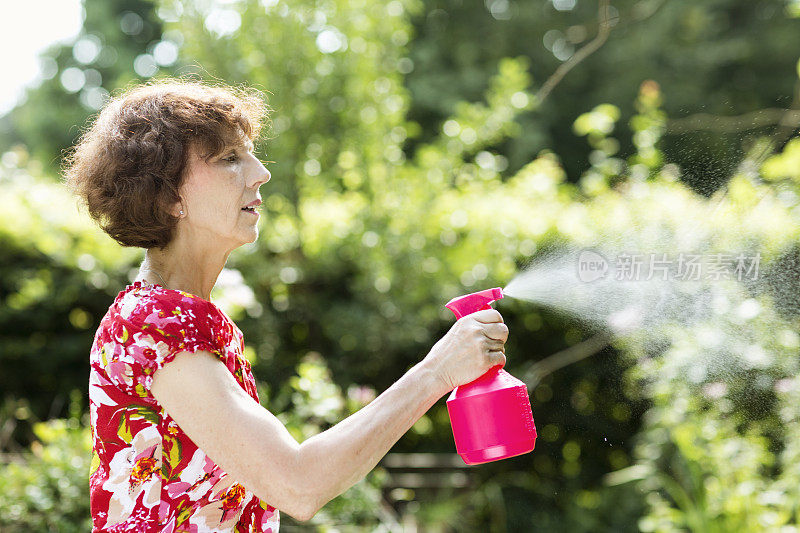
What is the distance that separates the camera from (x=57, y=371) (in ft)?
15.9

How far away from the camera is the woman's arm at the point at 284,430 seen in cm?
129

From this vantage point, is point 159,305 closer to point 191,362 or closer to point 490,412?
point 191,362

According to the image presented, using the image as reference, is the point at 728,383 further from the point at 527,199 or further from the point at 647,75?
the point at 647,75

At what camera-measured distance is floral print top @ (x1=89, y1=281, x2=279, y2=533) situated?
141 centimetres

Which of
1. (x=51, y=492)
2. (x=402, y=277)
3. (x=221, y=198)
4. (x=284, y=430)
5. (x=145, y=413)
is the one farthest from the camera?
(x=402, y=277)

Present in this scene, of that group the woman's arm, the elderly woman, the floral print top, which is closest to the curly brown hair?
the elderly woman

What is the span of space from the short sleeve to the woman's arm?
24mm

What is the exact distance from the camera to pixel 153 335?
1394mm

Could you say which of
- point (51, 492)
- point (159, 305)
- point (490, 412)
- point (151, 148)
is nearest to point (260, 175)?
point (151, 148)

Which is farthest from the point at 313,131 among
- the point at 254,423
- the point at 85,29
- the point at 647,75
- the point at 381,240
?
the point at 85,29

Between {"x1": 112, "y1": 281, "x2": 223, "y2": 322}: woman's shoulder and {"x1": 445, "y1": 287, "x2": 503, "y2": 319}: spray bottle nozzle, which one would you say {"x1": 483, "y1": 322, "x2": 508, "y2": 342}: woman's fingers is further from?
{"x1": 112, "y1": 281, "x2": 223, "y2": 322}: woman's shoulder

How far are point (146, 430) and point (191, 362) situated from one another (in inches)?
7.6

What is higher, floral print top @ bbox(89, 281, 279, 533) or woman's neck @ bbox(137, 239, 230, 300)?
woman's neck @ bbox(137, 239, 230, 300)

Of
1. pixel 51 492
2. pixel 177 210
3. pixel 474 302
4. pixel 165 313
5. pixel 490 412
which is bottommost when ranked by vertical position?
pixel 51 492
